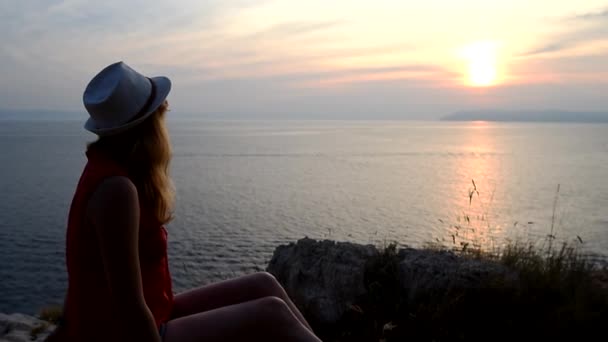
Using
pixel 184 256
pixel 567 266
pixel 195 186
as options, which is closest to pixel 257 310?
pixel 567 266

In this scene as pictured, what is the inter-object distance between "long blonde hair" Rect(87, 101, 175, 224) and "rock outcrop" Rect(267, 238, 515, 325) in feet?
7.97

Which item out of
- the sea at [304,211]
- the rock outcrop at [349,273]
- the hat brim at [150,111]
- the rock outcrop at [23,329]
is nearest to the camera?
the hat brim at [150,111]

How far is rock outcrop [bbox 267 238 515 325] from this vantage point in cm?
467

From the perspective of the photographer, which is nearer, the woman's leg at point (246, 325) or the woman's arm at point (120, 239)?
the woman's arm at point (120, 239)

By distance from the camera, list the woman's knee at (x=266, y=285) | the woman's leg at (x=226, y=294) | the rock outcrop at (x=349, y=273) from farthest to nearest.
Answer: the rock outcrop at (x=349, y=273)
the woman's knee at (x=266, y=285)
the woman's leg at (x=226, y=294)

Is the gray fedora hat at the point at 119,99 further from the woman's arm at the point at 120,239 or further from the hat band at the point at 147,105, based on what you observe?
the woman's arm at the point at 120,239

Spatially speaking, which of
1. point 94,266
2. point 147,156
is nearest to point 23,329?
point 94,266

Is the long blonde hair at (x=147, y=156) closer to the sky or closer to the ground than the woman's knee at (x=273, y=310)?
closer to the sky

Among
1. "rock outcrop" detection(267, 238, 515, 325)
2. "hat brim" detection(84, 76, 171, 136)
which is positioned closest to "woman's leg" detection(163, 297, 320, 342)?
"hat brim" detection(84, 76, 171, 136)

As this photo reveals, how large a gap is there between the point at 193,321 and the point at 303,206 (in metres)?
18.5

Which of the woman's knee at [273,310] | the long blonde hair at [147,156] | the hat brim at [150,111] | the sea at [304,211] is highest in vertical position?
the hat brim at [150,111]

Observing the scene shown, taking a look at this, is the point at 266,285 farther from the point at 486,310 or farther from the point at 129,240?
the point at 486,310

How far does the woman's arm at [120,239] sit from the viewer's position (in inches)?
80.5

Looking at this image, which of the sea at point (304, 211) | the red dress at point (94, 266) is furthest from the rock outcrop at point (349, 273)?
the red dress at point (94, 266)
